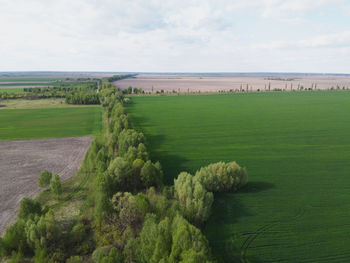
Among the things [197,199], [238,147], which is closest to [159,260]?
[197,199]

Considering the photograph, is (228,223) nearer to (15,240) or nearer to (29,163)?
(15,240)

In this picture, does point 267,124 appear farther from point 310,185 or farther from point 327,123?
point 310,185

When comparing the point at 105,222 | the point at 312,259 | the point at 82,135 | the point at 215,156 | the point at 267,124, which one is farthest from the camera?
the point at 267,124

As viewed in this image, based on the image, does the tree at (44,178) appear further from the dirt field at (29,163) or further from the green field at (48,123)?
the green field at (48,123)

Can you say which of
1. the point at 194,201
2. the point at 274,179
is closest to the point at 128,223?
Answer: the point at 194,201

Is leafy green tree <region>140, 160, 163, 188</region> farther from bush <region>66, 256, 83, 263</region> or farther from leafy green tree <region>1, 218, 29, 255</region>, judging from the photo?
leafy green tree <region>1, 218, 29, 255</region>

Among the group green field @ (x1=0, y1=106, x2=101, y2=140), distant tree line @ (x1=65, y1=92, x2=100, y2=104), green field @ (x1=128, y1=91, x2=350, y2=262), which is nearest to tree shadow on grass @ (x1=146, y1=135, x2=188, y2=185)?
green field @ (x1=128, y1=91, x2=350, y2=262)
